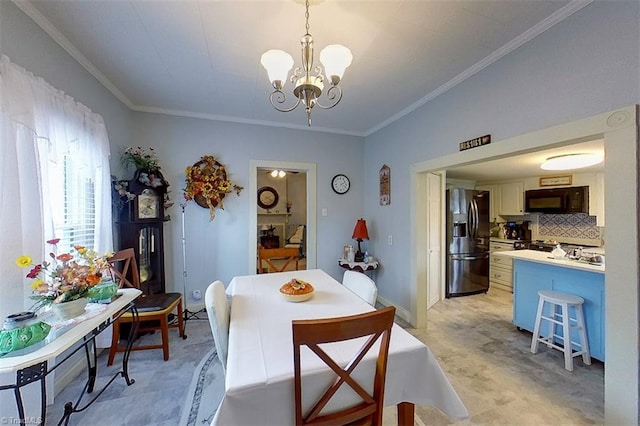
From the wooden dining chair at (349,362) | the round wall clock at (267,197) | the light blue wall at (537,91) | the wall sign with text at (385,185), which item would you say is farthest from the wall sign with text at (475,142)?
the round wall clock at (267,197)

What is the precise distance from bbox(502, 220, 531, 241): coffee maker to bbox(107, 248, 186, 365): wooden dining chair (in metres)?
5.84

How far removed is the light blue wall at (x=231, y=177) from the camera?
310cm

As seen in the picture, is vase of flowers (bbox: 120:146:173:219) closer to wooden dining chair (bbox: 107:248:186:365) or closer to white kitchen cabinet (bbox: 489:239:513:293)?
wooden dining chair (bbox: 107:248:186:365)

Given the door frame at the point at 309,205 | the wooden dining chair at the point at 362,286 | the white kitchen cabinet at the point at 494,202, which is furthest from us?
the white kitchen cabinet at the point at 494,202

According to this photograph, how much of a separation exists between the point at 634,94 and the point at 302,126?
3.02 metres

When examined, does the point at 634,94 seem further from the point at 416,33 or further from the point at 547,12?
the point at 416,33

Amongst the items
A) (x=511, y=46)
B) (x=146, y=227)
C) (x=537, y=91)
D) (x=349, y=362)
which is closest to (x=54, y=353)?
(x=349, y=362)

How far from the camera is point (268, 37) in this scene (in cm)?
173

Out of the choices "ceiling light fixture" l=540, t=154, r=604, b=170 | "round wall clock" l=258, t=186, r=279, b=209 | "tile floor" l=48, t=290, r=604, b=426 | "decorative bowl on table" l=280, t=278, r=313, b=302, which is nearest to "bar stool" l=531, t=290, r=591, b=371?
"tile floor" l=48, t=290, r=604, b=426

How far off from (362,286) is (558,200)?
4331mm

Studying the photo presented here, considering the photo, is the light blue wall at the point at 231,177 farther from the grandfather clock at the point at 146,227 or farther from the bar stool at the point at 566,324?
the bar stool at the point at 566,324

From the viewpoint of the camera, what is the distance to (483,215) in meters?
4.41

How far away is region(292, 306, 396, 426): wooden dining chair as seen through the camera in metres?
0.90

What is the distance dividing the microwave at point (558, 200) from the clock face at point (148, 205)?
594 centimetres
